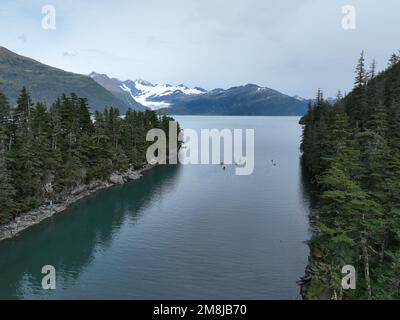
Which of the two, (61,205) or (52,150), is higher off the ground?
(52,150)

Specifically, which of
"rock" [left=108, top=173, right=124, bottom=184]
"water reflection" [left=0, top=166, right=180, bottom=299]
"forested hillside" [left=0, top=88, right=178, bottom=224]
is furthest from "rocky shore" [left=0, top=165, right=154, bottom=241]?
"water reflection" [left=0, top=166, right=180, bottom=299]

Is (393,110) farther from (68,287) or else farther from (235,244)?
(68,287)

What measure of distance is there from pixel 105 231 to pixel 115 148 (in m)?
41.2

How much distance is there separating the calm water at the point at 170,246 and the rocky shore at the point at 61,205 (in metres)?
1.71

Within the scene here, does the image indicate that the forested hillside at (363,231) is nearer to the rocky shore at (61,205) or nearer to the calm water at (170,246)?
the calm water at (170,246)

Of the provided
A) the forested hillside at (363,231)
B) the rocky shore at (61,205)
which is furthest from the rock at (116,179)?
the forested hillside at (363,231)

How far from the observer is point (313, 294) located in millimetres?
33344

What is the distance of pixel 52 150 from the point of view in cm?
7294

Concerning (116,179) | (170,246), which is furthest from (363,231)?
(116,179)

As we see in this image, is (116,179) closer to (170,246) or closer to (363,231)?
(170,246)

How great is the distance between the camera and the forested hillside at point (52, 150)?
198ft

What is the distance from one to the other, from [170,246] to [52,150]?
35325 millimetres

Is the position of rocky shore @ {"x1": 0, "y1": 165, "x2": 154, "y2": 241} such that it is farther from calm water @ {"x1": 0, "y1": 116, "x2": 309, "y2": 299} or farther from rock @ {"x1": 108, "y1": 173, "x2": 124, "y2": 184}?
calm water @ {"x1": 0, "y1": 116, "x2": 309, "y2": 299}

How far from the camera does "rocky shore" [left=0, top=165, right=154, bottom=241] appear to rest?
56.3m
